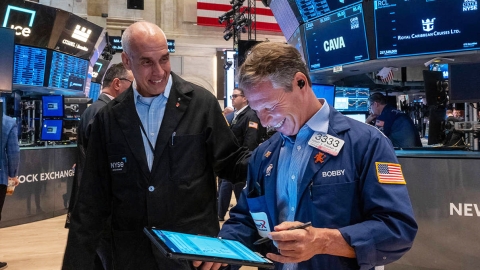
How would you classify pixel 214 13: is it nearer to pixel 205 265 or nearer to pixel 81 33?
pixel 81 33

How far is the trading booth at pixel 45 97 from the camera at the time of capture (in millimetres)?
7266

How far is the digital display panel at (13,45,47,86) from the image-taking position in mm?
8609

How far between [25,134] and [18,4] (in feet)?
7.83

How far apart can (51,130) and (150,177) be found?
7413 mm

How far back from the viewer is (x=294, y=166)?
151 centimetres

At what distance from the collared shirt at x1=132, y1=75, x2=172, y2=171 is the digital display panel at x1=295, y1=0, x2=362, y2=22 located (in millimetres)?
3875

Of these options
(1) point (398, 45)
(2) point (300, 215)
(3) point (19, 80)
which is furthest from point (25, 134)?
(2) point (300, 215)

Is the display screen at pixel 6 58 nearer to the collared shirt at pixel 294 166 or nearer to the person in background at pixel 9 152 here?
the collared shirt at pixel 294 166

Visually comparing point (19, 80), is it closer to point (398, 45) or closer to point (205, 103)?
point (398, 45)

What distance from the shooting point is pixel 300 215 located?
1434 millimetres

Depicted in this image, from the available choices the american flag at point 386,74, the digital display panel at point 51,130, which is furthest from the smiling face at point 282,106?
the digital display panel at point 51,130

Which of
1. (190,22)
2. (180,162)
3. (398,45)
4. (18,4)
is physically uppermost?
(190,22)

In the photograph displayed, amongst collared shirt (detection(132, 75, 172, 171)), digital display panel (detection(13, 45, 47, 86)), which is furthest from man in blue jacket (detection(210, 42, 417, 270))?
digital display panel (detection(13, 45, 47, 86))

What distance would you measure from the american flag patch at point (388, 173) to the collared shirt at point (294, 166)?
0.22 m
